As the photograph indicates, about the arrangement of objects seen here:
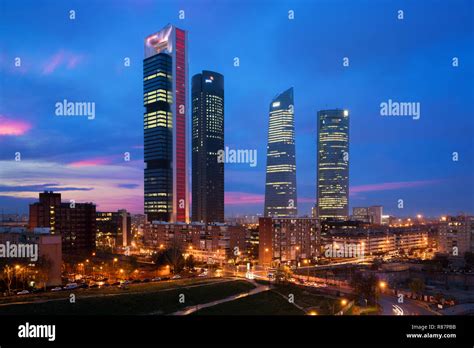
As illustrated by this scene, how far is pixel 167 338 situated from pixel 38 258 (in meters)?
11.2

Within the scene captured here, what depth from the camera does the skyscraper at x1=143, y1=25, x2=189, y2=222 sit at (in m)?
37.2

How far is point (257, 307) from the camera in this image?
7.99m

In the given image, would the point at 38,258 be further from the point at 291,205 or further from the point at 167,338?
the point at 291,205

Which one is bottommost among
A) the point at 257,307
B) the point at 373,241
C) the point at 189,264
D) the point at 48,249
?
the point at 373,241

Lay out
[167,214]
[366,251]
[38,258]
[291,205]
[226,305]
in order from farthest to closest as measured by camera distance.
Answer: [291,205], [167,214], [366,251], [38,258], [226,305]

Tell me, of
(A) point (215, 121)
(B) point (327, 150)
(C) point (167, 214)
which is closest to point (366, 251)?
(C) point (167, 214)

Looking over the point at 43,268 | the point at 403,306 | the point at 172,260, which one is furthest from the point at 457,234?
the point at 43,268

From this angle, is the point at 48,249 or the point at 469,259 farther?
the point at 469,259

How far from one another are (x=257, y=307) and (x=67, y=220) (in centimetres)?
1965

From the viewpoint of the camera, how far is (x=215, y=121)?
2201 inches

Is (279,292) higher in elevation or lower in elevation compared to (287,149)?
lower

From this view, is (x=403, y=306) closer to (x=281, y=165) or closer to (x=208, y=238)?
(x=208, y=238)

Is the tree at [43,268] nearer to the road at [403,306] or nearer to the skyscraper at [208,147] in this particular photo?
the road at [403,306]

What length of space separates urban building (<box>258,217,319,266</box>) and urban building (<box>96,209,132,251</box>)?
48.9 ft
